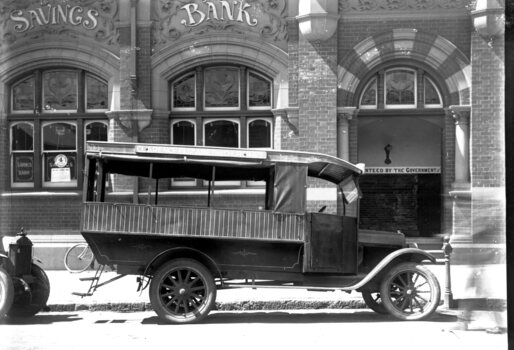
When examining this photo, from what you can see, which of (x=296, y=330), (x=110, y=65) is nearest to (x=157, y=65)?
(x=110, y=65)

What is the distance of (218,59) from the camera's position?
14125 millimetres

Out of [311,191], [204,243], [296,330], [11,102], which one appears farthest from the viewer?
[11,102]

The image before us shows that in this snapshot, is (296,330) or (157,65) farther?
(157,65)

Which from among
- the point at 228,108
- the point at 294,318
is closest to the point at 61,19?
the point at 228,108

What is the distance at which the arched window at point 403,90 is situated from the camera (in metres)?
14.0

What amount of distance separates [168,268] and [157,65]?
6.03m

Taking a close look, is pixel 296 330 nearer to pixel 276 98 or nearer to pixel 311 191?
pixel 311 191

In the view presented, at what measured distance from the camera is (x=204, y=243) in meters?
9.43

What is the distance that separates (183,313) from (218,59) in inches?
247

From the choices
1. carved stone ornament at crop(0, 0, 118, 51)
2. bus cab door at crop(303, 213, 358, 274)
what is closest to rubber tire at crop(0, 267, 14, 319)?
bus cab door at crop(303, 213, 358, 274)

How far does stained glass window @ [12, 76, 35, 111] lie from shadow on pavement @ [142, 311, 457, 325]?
21.6 ft

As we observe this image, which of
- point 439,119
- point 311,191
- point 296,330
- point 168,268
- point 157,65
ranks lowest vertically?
point 296,330

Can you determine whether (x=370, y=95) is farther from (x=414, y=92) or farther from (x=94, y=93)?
(x=94, y=93)

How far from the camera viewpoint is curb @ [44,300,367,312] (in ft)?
34.4
